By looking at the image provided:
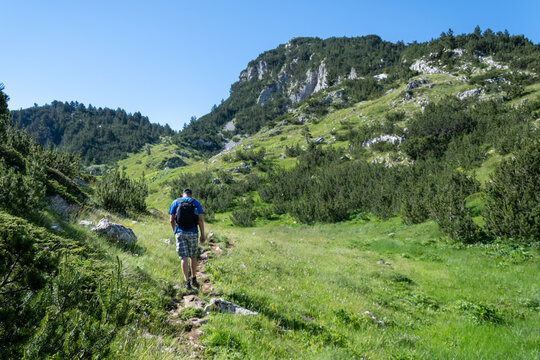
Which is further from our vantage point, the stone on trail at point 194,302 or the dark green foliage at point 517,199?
the dark green foliage at point 517,199

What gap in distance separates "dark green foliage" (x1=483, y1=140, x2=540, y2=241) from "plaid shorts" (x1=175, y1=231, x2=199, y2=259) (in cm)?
1566

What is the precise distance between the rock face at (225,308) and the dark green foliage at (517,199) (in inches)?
585

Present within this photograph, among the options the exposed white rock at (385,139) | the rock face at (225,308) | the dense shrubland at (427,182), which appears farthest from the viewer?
the exposed white rock at (385,139)

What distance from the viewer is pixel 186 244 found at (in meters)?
7.22

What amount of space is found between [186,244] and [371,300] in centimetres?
639

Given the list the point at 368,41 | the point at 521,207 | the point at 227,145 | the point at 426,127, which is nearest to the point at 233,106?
the point at 227,145

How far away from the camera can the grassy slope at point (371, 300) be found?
16.2 feet

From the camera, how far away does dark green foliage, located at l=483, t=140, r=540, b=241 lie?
12.4m

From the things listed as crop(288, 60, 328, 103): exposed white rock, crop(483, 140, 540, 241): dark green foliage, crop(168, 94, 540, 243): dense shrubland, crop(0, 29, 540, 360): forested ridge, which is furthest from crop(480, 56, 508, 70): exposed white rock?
crop(288, 60, 328, 103): exposed white rock

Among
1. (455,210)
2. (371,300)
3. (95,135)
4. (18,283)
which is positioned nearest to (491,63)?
(455,210)

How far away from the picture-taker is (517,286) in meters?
9.55

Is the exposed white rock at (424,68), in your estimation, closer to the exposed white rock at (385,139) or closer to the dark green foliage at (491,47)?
the dark green foliage at (491,47)

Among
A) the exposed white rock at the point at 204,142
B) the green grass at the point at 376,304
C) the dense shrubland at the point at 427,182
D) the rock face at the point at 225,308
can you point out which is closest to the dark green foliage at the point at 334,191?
the dense shrubland at the point at 427,182

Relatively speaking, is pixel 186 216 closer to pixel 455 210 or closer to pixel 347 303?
Result: pixel 347 303
